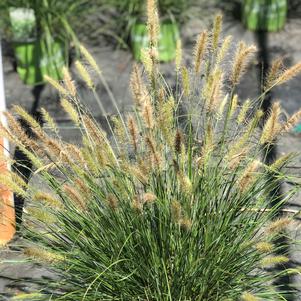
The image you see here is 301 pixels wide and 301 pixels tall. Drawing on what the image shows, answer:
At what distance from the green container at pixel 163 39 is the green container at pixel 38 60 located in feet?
1.79

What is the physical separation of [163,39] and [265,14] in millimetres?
894

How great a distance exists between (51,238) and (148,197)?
31.3 inches

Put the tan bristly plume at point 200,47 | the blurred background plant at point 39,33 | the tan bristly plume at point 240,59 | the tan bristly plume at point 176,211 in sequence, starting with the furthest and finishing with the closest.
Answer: the blurred background plant at point 39,33
the tan bristly plume at point 200,47
the tan bristly plume at point 240,59
the tan bristly plume at point 176,211

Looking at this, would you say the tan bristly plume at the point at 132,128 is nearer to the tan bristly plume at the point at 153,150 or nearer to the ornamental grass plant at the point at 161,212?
the ornamental grass plant at the point at 161,212

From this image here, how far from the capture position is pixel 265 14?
22.7ft

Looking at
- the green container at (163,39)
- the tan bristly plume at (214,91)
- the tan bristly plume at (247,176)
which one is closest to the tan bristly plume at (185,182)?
the tan bristly plume at (247,176)

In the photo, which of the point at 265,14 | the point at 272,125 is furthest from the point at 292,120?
the point at 265,14

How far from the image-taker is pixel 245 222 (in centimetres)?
354

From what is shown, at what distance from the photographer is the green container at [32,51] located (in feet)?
20.7

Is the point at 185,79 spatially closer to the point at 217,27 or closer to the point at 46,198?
the point at 217,27

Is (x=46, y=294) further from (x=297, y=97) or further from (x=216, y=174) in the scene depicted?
(x=297, y=97)

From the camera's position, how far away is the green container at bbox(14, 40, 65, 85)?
6.38 metres

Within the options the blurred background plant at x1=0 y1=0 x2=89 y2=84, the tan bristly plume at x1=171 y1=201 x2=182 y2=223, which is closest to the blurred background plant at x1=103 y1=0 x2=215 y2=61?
the blurred background plant at x1=0 y1=0 x2=89 y2=84

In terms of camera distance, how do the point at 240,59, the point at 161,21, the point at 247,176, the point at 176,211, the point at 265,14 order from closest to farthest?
the point at 176,211 → the point at 247,176 → the point at 240,59 → the point at 161,21 → the point at 265,14
